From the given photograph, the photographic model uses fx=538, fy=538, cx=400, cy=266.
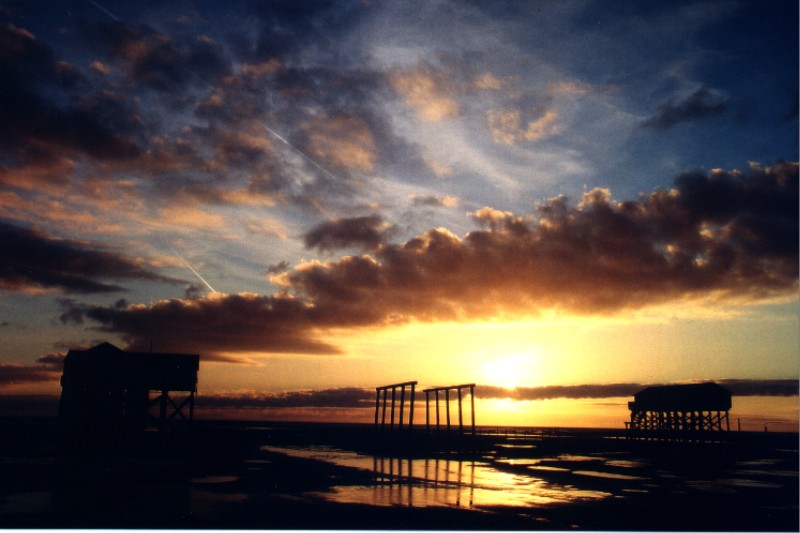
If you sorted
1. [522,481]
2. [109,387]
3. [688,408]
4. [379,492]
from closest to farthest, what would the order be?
[379,492], [522,481], [109,387], [688,408]

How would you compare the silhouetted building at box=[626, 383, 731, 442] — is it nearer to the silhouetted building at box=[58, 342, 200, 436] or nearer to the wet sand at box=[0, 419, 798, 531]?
the wet sand at box=[0, 419, 798, 531]

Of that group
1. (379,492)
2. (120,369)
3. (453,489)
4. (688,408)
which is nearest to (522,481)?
(453,489)

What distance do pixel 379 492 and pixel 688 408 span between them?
2124 inches

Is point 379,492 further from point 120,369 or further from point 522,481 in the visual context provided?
point 120,369

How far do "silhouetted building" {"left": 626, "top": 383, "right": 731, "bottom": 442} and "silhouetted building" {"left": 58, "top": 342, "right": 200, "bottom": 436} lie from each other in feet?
175

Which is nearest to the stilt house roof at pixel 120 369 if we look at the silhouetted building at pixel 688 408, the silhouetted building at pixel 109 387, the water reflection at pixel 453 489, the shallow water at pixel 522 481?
the silhouetted building at pixel 109 387

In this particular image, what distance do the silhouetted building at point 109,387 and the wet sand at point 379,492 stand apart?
3035 mm

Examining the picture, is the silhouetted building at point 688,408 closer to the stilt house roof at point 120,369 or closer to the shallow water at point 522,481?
the shallow water at point 522,481

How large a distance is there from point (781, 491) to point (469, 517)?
1589 centimetres

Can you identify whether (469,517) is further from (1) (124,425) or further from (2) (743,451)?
(2) (743,451)

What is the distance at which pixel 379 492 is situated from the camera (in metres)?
19.8

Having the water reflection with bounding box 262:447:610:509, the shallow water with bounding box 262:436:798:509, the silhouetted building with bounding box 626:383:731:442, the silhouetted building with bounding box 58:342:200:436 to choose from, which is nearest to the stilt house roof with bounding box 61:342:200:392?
the silhouetted building with bounding box 58:342:200:436

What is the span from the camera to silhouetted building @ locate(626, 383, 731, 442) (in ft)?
195

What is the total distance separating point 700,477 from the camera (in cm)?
2752
